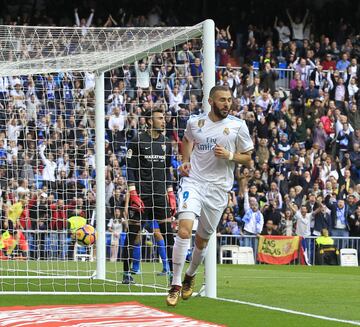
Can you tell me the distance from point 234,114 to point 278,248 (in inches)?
211

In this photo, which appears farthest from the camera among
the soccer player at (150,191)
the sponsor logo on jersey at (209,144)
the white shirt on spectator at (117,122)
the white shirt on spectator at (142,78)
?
the white shirt on spectator at (117,122)

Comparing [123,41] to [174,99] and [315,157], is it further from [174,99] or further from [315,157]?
[315,157]

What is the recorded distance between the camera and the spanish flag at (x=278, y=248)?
26.7 meters

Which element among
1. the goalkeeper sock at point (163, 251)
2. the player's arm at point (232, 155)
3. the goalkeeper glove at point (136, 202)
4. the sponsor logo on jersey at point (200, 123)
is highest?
the sponsor logo on jersey at point (200, 123)

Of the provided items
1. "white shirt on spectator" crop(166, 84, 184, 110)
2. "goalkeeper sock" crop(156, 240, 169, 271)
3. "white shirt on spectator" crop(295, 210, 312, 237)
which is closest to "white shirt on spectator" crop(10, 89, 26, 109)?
"white shirt on spectator" crop(166, 84, 184, 110)

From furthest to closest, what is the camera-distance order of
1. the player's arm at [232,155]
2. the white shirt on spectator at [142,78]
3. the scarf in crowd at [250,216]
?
the scarf in crowd at [250,216] < the white shirt on spectator at [142,78] < the player's arm at [232,155]

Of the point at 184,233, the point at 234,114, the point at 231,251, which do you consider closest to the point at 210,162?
the point at 184,233

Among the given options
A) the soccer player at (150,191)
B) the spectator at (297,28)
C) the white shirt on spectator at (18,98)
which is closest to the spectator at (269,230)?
the white shirt on spectator at (18,98)

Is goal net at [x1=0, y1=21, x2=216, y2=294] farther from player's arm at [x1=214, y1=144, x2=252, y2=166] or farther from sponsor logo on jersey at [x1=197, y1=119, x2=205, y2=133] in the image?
player's arm at [x1=214, y1=144, x2=252, y2=166]

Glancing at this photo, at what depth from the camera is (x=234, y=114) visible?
30797 mm

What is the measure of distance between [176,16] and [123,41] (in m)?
24.6

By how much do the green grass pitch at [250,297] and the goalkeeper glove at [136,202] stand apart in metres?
1.09

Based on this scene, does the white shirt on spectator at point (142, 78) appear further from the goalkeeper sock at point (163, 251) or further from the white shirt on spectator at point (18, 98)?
the goalkeeper sock at point (163, 251)

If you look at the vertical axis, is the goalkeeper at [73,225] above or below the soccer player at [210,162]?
below
